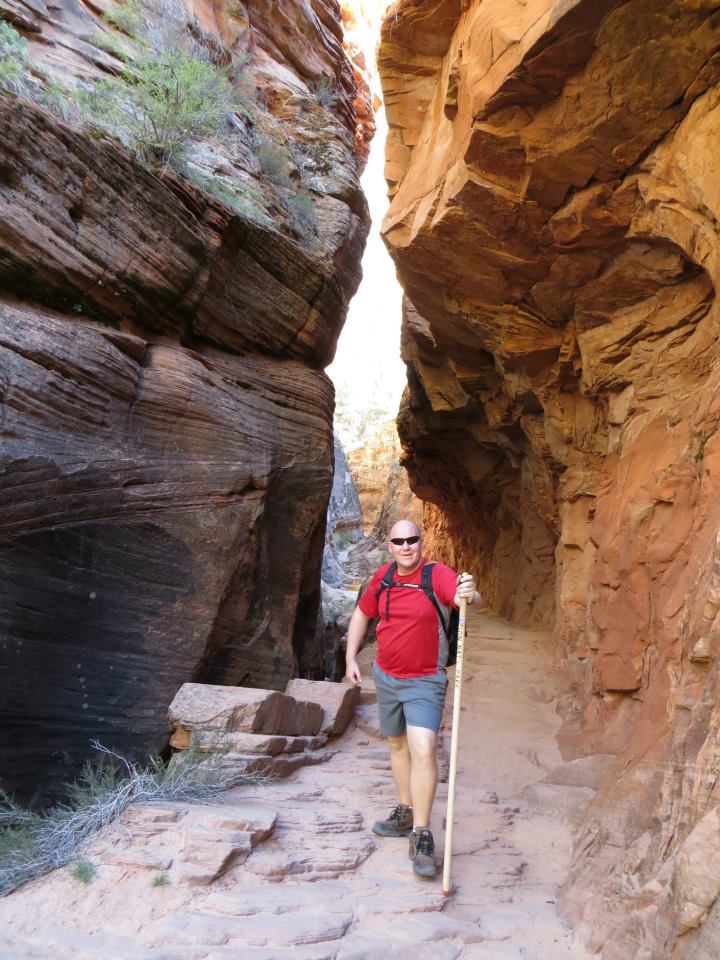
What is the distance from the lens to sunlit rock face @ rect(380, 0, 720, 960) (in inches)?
145

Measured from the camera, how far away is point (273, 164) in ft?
34.4

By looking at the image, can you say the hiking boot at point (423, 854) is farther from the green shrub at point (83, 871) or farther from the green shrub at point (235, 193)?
the green shrub at point (235, 193)

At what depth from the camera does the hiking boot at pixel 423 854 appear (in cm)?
371

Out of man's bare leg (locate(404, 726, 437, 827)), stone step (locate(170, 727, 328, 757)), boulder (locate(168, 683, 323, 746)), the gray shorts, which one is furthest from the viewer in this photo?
boulder (locate(168, 683, 323, 746))

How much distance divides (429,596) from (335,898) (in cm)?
165

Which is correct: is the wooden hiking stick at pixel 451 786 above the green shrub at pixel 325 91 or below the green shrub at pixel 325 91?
below

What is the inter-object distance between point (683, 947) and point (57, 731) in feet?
15.9

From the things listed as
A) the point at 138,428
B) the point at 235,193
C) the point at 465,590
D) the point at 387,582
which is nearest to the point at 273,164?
the point at 235,193

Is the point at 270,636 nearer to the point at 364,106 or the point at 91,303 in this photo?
the point at 91,303

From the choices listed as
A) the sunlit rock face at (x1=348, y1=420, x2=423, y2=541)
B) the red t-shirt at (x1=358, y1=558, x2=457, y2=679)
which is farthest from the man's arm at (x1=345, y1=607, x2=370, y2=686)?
the sunlit rock face at (x1=348, y1=420, x2=423, y2=541)

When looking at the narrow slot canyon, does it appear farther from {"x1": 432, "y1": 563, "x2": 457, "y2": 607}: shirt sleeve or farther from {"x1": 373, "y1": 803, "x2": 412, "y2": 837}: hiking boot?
{"x1": 432, "y1": 563, "x2": 457, "y2": 607}: shirt sleeve

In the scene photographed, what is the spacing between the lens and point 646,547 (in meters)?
6.38

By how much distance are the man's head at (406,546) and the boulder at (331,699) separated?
3503 mm

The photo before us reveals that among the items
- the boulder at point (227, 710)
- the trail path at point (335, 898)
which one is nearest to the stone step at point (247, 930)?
the trail path at point (335, 898)
